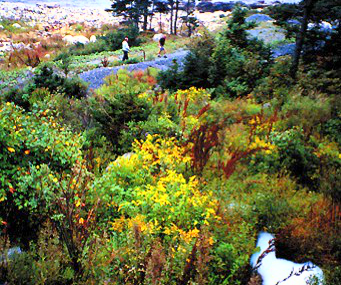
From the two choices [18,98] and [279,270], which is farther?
[18,98]

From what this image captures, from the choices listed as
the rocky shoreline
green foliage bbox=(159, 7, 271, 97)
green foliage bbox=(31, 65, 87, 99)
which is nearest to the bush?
green foliage bbox=(159, 7, 271, 97)

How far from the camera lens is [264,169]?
480 centimetres

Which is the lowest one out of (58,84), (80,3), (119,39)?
(80,3)

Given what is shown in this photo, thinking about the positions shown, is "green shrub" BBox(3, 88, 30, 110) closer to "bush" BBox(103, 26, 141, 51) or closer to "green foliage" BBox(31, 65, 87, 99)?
"green foliage" BBox(31, 65, 87, 99)

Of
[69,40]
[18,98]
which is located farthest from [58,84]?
[69,40]

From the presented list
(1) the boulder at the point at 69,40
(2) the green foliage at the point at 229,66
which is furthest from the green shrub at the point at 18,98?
(1) the boulder at the point at 69,40

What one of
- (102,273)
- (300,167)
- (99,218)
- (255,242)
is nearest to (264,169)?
(300,167)

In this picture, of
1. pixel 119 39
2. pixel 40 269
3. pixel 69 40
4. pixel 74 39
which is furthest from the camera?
pixel 74 39

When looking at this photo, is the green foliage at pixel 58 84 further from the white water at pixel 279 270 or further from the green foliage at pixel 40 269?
the white water at pixel 279 270

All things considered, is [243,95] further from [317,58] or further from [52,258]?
[52,258]

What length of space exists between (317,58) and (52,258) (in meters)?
8.90

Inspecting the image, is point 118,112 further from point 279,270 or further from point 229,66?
point 229,66

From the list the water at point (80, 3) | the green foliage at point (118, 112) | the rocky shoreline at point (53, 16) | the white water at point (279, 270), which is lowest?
the rocky shoreline at point (53, 16)

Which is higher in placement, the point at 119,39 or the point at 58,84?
the point at 58,84
